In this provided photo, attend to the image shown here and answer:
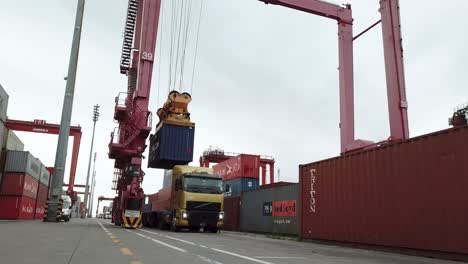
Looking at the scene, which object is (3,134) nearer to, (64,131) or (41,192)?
(64,131)

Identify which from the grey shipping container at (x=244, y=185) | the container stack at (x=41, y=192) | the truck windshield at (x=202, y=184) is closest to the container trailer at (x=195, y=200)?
the truck windshield at (x=202, y=184)

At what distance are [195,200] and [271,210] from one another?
4.33m

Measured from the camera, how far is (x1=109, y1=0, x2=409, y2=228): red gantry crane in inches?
770

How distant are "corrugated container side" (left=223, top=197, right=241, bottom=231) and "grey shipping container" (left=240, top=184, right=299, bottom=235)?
2.45 ft

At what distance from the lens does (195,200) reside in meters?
19.4

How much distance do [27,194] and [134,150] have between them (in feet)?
55.4

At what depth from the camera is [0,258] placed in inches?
254

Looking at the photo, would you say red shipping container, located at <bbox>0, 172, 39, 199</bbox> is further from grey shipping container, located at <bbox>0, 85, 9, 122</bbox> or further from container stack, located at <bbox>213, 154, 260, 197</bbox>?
container stack, located at <bbox>213, 154, 260, 197</bbox>

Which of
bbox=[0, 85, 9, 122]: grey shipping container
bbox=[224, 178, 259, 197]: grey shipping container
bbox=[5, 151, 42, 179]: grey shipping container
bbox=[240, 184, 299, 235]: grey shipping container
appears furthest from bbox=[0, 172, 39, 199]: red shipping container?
bbox=[240, 184, 299, 235]: grey shipping container

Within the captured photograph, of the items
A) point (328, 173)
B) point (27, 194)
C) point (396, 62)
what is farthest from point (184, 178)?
point (27, 194)

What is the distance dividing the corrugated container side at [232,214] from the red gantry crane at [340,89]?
6.62 meters

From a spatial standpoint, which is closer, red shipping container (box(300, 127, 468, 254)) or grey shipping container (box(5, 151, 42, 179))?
red shipping container (box(300, 127, 468, 254))

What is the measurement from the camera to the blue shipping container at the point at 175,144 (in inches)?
874

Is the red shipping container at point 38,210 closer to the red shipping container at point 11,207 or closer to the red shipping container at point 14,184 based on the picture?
the red shipping container at point 11,207
